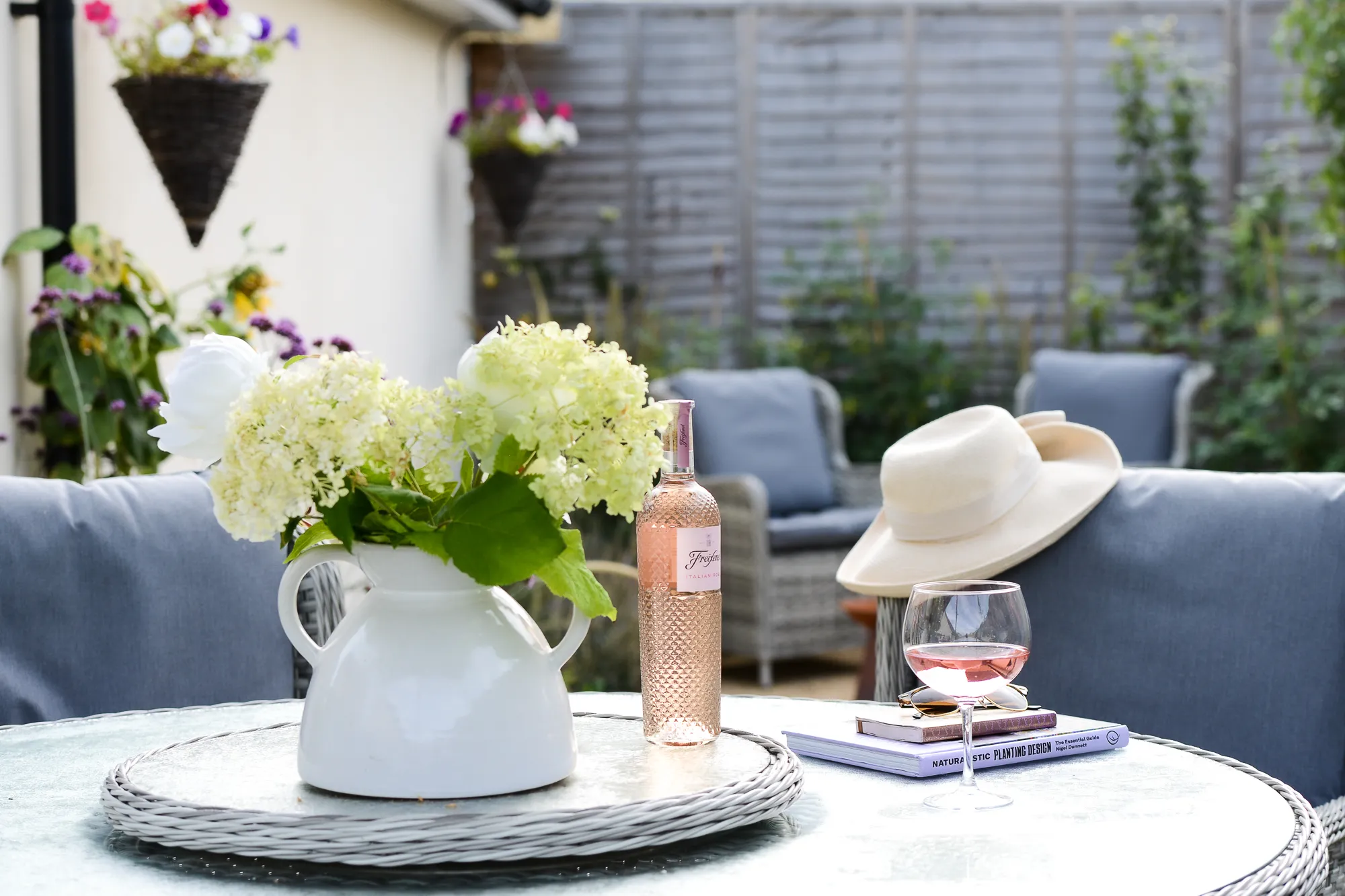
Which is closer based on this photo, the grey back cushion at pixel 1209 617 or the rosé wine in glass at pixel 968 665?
the rosé wine in glass at pixel 968 665

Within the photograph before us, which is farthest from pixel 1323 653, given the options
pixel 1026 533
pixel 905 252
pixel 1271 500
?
pixel 905 252

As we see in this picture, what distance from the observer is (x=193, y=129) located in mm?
3289

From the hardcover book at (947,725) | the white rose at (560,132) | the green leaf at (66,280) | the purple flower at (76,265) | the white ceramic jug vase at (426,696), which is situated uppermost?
the white rose at (560,132)

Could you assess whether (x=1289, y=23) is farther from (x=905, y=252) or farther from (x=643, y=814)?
(x=643, y=814)

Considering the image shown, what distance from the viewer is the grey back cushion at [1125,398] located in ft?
17.4

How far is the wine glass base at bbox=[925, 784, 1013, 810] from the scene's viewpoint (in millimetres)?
1200

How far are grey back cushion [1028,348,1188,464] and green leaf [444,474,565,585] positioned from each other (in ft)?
14.5

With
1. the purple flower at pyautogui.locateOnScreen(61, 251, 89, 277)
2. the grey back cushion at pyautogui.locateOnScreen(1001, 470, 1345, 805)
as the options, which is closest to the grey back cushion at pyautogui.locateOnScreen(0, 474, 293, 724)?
the grey back cushion at pyautogui.locateOnScreen(1001, 470, 1345, 805)

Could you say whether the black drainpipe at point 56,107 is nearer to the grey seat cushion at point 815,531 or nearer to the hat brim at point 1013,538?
the hat brim at point 1013,538

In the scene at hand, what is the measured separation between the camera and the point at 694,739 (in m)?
1.31

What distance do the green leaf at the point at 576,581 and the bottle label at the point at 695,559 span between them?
12 centimetres

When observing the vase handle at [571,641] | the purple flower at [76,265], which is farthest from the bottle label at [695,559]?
the purple flower at [76,265]

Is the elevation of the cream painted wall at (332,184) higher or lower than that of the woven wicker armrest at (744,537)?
higher

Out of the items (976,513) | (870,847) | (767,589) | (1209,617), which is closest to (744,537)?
(767,589)
